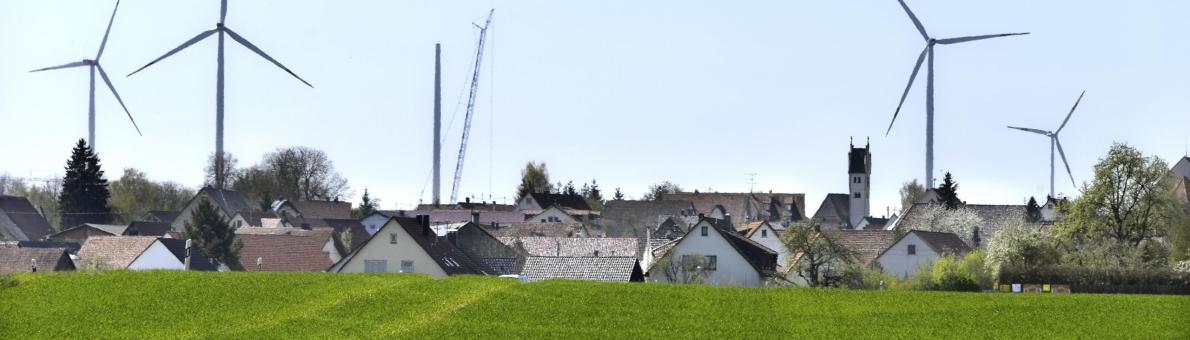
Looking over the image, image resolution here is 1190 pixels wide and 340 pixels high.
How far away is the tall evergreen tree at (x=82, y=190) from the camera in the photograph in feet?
558

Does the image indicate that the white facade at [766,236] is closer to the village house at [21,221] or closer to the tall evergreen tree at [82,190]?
the village house at [21,221]

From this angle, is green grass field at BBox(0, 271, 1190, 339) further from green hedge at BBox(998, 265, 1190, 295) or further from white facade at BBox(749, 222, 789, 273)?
white facade at BBox(749, 222, 789, 273)

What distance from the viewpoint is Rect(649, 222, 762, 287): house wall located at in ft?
330

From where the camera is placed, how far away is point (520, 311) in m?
52.4

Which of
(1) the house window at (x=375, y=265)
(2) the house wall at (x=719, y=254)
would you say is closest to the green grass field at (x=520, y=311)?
(1) the house window at (x=375, y=265)

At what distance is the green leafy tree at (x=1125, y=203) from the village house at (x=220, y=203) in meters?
95.1

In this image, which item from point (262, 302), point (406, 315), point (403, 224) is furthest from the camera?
point (403, 224)

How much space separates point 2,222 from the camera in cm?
15525

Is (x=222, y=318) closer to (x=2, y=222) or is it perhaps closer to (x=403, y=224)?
(x=403, y=224)

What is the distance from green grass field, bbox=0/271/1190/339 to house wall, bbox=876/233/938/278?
51649mm

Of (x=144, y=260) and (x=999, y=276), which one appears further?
(x=144, y=260)

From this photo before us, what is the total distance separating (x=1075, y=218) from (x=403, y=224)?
112ft

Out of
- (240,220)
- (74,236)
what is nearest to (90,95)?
(74,236)

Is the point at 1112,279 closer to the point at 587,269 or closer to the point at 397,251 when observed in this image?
the point at 587,269
